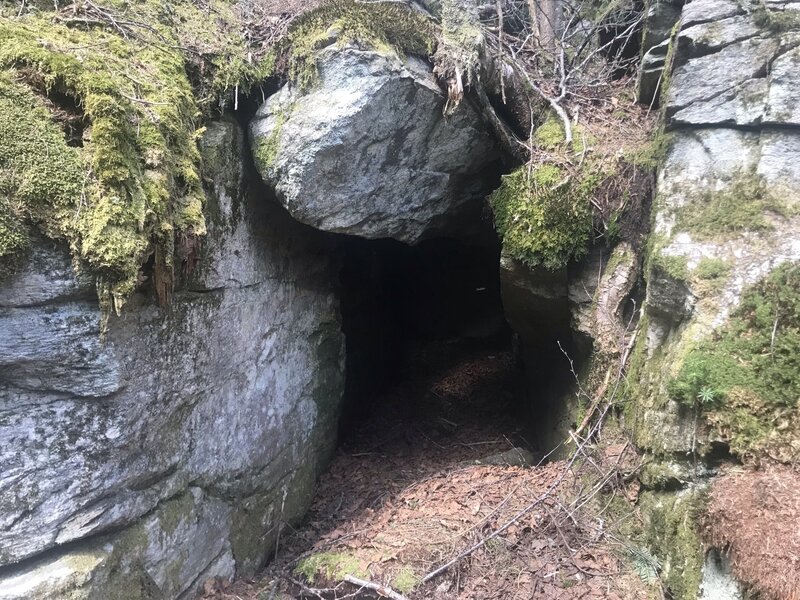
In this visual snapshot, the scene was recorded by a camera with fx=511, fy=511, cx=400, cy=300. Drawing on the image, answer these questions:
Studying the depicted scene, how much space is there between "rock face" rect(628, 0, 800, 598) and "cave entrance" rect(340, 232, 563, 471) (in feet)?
6.34

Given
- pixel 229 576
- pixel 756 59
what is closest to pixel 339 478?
pixel 229 576

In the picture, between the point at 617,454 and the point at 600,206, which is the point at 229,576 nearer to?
the point at 617,454

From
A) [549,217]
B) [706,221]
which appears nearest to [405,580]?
[549,217]

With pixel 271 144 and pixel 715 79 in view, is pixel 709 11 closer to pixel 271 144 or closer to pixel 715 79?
pixel 715 79

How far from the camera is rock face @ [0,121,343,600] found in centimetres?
249

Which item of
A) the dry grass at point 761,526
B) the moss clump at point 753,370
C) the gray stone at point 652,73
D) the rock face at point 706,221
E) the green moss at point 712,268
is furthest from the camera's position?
the gray stone at point 652,73

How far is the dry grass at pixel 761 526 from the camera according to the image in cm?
218

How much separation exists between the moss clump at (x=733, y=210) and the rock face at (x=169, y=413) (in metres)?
3.01

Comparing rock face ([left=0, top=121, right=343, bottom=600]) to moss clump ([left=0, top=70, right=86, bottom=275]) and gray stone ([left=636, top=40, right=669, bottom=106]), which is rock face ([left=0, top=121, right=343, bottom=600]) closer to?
moss clump ([left=0, top=70, right=86, bottom=275])

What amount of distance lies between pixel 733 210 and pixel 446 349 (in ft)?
21.1

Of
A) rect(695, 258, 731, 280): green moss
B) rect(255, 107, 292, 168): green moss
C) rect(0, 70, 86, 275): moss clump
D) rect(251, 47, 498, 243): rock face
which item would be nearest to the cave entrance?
rect(251, 47, 498, 243): rock face

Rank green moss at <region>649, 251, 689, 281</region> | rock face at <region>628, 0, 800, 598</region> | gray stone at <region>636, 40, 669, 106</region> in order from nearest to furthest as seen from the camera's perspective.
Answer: rock face at <region>628, 0, 800, 598</region>, green moss at <region>649, 251, 689, 281</region>, gray stone at <region>636, 40, 669, 106</region>

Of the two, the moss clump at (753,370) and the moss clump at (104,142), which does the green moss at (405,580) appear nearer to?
the moss clump at (753,370)

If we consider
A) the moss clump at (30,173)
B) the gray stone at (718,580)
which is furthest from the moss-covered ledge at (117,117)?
the gray stone at (718,580)
